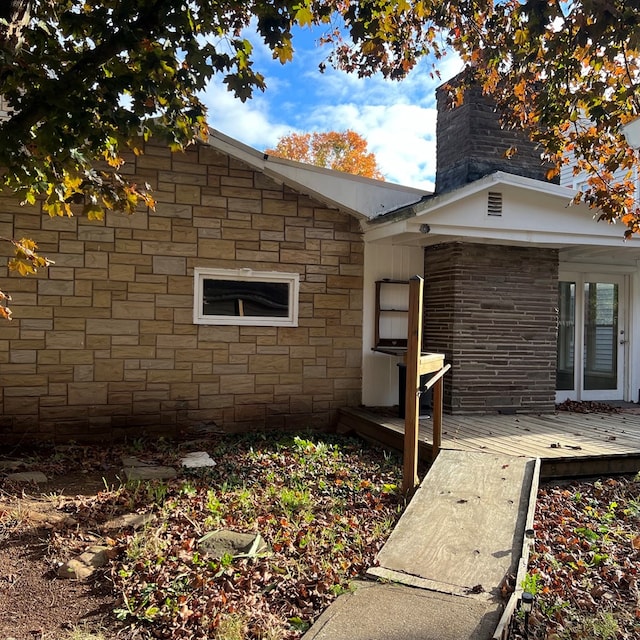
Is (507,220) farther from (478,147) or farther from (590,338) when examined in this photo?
(590,338)

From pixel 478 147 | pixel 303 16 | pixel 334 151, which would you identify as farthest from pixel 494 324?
pixel 334 151

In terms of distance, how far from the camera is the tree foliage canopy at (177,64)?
10.7 ft

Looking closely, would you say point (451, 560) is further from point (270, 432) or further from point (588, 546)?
point (270, 432)

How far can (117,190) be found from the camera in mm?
3867

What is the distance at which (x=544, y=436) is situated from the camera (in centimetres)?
620

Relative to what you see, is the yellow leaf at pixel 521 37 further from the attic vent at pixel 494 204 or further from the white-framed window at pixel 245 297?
the white-framed window at pixel 245 297

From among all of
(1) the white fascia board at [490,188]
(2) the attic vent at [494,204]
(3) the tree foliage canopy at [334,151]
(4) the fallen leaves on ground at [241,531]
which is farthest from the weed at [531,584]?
(3) the tree foliage canopy at [334,151]

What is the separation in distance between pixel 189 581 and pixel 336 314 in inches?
190

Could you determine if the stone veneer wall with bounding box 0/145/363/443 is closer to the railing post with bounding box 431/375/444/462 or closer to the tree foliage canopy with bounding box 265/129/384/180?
the railing post with bounding box 431/375/444/462

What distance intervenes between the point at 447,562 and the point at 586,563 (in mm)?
1032

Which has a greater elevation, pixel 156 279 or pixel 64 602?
pixel 156 279

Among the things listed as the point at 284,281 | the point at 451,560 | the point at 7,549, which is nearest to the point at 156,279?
the point at 284,281

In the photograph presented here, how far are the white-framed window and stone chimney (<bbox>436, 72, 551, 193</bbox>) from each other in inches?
111

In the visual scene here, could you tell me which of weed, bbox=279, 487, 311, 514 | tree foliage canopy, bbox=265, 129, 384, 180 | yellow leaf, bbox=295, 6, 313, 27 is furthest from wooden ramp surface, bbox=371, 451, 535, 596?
tree foliage canopy, bbox=265, 129, 384, 180
